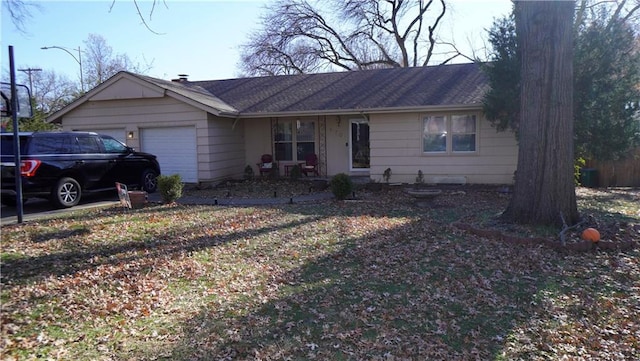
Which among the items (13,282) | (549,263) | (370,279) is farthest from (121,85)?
(549,263)

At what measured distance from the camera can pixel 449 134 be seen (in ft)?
46.5

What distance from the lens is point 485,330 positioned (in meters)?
4.38

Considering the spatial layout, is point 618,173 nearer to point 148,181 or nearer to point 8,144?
point 148,181

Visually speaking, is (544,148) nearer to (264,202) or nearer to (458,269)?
(458,269)

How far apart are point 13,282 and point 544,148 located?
8278 mm

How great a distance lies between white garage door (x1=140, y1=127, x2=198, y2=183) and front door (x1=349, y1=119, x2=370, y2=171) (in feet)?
17.8

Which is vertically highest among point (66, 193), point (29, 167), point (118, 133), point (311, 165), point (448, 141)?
point (118, 133)

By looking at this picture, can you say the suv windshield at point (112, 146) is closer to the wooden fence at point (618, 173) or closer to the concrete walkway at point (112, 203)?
the concrete walkway at point (112, 203)

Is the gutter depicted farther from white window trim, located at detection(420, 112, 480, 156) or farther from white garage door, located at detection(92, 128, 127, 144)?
white garage door, located at detection(92, 128, 127, 144)

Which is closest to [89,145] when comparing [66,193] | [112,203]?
[66,193]

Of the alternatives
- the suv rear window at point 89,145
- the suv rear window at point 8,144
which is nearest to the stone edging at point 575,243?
the suv rear window at point 89,145

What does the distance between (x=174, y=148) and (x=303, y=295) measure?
11.2 metres

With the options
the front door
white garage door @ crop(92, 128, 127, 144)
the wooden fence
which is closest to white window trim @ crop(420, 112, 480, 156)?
the front door

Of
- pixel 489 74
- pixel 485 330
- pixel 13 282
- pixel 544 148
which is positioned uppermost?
pixel 489 74
